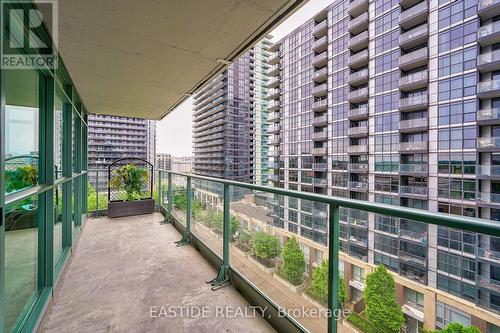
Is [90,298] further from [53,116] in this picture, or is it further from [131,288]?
[53,116]

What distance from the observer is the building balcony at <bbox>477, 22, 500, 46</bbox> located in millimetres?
15281

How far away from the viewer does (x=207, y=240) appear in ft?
9.32

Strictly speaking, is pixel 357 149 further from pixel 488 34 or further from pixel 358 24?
pixel 358 24

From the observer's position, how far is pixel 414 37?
1941cm

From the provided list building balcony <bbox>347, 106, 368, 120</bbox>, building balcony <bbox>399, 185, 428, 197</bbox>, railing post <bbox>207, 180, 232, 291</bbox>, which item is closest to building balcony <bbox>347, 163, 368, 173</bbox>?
building balcony <bbox>399, 185, 428, 197</bbox>

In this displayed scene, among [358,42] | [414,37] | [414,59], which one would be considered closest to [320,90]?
[358,42]

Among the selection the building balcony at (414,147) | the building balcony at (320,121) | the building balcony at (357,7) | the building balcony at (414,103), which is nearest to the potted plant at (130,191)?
the building balcony at (414,147)

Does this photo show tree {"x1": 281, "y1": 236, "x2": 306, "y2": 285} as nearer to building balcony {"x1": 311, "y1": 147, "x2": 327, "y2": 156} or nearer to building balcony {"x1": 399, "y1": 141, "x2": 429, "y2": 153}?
building balcony {"x1": 399, "y1": 141, "x2": 429, "y2": 153}

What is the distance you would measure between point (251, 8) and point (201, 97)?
6075 cm

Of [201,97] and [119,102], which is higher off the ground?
[201,97]

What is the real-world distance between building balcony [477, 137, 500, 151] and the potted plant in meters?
21.6

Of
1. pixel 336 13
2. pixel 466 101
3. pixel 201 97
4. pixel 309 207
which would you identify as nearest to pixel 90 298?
pixel 309 207

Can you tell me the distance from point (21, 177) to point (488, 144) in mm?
23179

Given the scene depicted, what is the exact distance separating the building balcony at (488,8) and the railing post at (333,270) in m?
24.8
